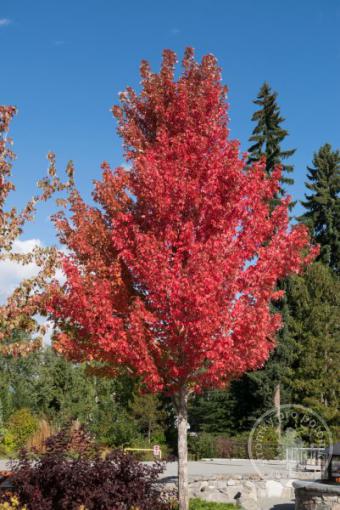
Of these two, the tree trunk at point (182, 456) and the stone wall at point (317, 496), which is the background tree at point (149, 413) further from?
the stone wall at point (317, 496)

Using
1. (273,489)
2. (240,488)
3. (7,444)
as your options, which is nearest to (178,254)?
(240,488)

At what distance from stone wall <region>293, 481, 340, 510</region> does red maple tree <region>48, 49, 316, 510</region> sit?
2484 millimetres

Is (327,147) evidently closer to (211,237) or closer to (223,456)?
(223,456)

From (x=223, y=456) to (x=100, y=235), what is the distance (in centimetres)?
1785

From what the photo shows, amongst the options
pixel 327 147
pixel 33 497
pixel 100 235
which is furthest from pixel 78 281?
pixel 327 147

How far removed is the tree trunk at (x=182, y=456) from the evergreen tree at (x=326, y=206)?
26.4 m

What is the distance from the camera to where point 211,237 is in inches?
419

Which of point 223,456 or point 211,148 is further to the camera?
point 223,456

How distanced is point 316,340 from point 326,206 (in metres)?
12.6

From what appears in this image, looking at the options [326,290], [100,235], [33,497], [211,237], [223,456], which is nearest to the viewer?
[33,497]

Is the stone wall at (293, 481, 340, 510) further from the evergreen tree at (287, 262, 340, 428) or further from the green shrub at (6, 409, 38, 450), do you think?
the green shrub at (6, 409, 38, 450)

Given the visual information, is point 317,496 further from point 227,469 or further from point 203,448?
point 203,448

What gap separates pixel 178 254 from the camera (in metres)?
10.7

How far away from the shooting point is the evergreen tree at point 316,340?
27688 millimetres
